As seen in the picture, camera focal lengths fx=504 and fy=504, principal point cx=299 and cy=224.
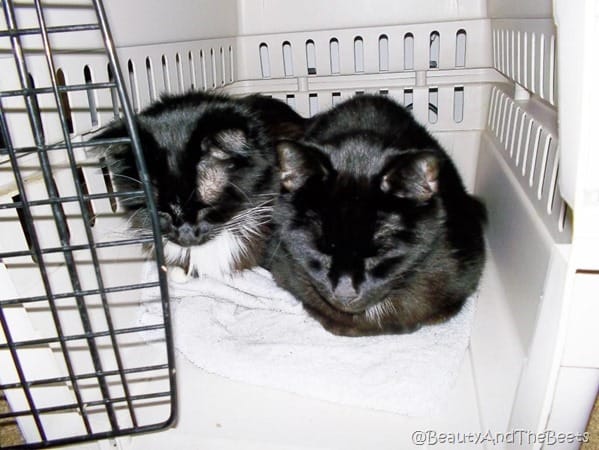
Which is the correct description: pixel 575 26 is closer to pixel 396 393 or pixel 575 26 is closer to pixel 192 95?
pixel 396 393

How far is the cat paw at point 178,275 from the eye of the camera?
1303 mm

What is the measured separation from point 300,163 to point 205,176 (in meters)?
0.29

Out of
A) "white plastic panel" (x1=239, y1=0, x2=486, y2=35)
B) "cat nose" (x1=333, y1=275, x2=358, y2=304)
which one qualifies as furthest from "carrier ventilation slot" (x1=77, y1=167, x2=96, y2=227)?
"white plastic panel" (x1=239, y1=0, x2=486, y2=35)

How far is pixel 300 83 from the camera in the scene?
165 cm

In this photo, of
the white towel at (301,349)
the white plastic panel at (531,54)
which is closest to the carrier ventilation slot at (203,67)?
the white towel at (301,349)

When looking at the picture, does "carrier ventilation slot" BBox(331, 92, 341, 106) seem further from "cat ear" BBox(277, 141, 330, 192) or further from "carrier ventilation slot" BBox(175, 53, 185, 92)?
"cat ear" BBox(277, 141, 330, 192)

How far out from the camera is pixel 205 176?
3.49 feet

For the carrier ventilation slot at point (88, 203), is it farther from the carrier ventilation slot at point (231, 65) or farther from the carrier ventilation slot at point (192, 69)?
the carrier ventilation slot at point (231, 65)

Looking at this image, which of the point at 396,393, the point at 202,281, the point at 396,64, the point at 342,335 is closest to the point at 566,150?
the point at 396,393

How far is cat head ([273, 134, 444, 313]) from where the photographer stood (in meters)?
0.83

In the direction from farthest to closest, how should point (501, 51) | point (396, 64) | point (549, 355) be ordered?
1. point (396, 64)
2. point (501, 51)
3. point (549, 355)

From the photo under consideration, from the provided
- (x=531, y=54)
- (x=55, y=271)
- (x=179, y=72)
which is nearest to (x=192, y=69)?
(x=179, y=72)

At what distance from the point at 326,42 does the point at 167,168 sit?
0.84 m

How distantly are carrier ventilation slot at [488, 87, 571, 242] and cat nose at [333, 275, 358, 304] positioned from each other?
327mm
